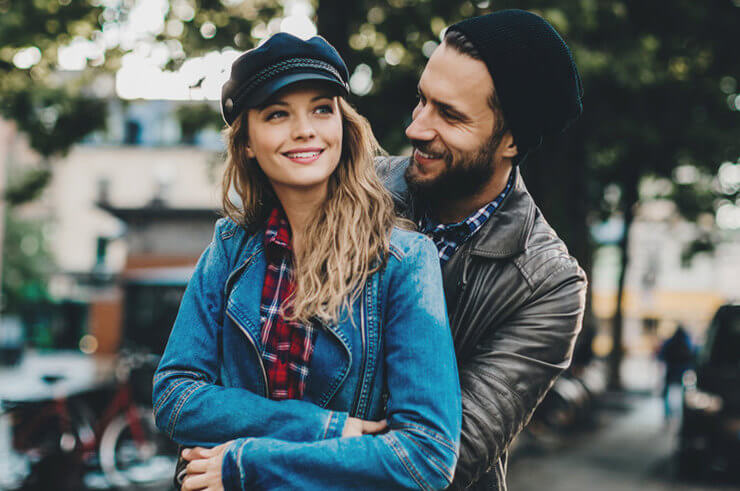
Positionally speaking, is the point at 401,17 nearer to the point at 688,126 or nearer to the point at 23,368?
the point at 688,126

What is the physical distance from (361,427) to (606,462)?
→ 10594 mm

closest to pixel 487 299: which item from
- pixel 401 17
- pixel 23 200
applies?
pixel 401 17

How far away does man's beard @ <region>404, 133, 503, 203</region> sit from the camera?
7.24 ft

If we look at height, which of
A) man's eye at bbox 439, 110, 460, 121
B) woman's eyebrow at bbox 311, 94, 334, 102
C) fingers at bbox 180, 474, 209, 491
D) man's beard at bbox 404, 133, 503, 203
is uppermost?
man's eye at bbox 439, 110, 460, 121

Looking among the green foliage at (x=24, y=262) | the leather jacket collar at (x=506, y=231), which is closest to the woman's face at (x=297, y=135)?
the leather jacket collar at (x=506, y=231)

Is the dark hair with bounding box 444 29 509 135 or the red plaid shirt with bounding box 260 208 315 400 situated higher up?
the dark hair with bounding box 444 29 509 135

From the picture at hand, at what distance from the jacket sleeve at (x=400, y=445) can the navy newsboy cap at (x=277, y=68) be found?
0.58 meters

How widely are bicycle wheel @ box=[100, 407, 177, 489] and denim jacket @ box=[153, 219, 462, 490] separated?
7606 mm

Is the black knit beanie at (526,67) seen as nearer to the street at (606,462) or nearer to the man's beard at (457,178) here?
the man's beard at (457,178)

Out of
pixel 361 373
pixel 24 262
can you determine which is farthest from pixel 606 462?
pixel 24 262

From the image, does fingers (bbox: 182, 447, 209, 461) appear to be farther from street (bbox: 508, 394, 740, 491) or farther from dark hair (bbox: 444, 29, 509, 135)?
street (bbox: 508, 394, 740, 491)

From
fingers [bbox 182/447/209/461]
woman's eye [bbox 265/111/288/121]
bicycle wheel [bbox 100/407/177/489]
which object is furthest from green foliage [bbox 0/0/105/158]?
fingers [bbox 182/447/209/461]

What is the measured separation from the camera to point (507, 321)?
79.7 inches

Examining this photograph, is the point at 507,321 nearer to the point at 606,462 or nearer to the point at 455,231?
the point at 455,231
